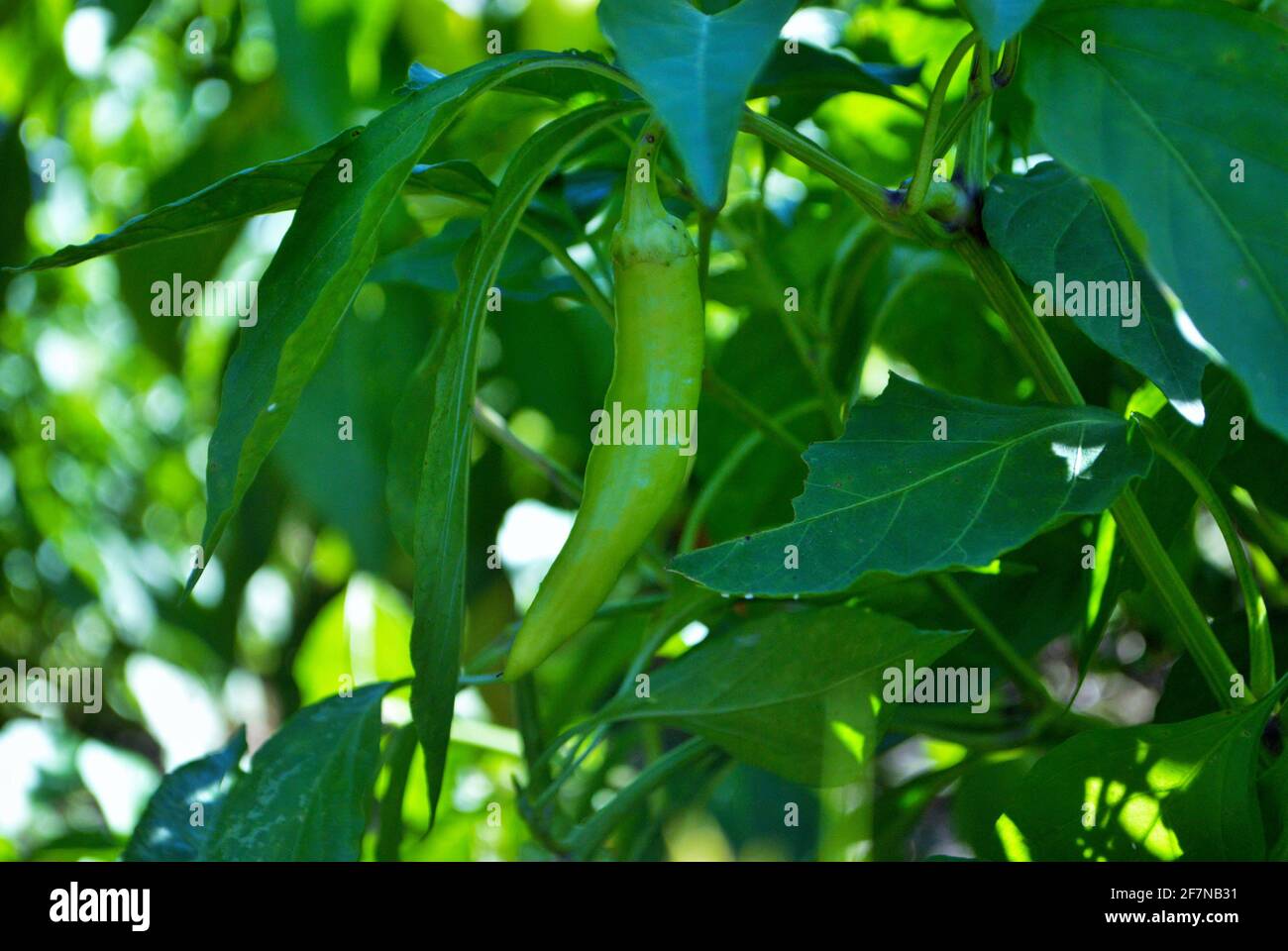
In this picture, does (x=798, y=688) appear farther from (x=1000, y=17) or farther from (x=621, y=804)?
(x=1000, y=17)

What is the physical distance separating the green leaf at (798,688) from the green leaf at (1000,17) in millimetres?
161

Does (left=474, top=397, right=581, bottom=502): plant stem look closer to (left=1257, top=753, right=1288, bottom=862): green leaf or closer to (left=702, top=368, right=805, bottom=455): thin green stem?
(left=702, top=368, right=805, bottom=455): thin green stem

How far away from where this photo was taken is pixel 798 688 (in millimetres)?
372

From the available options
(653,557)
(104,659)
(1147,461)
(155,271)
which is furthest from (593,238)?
(104,659)

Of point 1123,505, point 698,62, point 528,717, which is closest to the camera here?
point 698,62

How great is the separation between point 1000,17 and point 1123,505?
14 centimetres

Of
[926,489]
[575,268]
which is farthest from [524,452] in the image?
[926,489]

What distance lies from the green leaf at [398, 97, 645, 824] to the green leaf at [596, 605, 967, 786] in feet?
0.33

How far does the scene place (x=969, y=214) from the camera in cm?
31

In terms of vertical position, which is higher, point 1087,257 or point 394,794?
point 1087,257

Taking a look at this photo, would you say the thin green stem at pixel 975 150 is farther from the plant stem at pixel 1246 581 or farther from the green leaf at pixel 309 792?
the green leaf at pixel 309 792

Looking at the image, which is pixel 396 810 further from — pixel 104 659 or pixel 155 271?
pixel 104 659

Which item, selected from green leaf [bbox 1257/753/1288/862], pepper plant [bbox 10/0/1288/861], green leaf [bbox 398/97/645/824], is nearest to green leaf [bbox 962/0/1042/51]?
pepper plant [bbox 10/0/1288/861]
